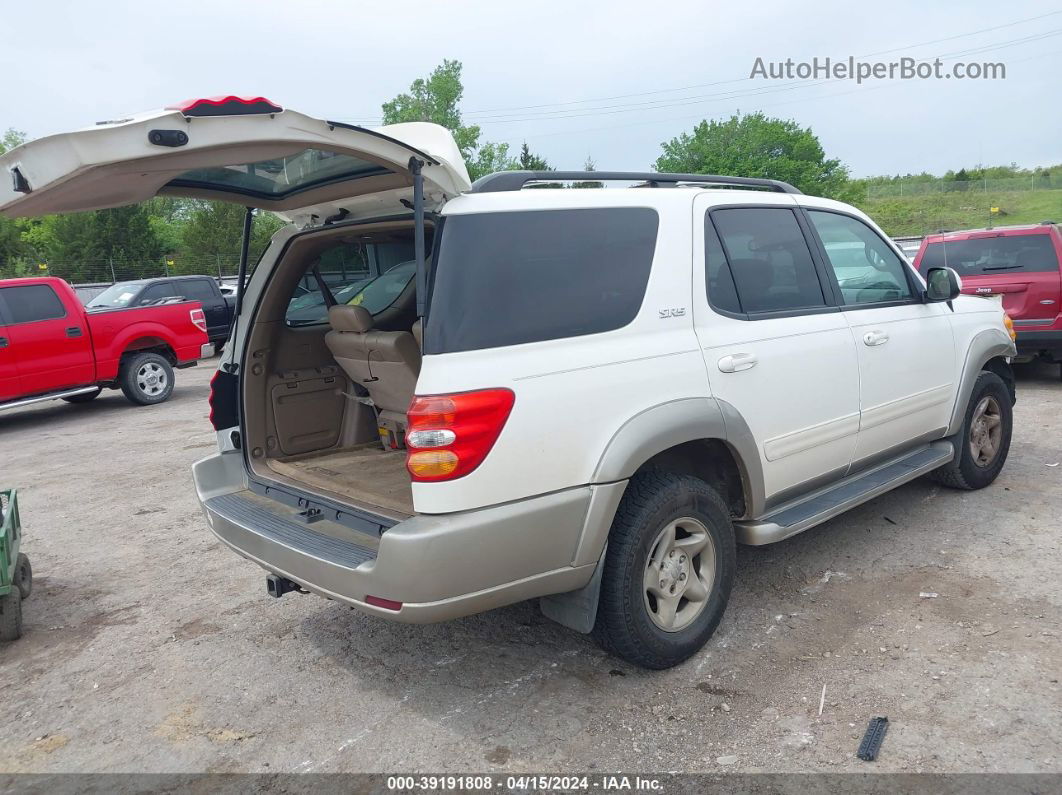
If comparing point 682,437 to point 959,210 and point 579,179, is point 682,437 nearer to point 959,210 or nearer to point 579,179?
point 579,179

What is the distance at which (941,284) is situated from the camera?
15.1ft

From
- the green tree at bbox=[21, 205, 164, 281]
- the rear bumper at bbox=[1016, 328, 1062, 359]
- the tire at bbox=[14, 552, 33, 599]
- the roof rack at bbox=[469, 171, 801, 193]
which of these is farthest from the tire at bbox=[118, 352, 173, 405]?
the green tree at bbox=[21, 205, 164, 281]

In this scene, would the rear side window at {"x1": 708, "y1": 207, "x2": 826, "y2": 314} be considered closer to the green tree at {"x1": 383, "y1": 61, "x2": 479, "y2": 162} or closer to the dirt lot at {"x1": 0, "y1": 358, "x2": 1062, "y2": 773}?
the dirt lot at {"x1": 0, "y1": 358, "x2": 1062, "y2": 773}

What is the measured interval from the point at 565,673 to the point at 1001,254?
816cm

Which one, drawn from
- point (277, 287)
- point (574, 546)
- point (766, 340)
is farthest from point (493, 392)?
point (277, 287)

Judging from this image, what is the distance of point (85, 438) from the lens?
30.9 ft

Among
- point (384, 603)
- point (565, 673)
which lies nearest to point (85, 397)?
point (565, 673)

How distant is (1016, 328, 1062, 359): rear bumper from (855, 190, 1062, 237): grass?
38943 millimetres

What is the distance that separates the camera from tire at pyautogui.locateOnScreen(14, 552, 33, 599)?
4.23 m

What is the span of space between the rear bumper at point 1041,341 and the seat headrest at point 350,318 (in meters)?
7.66

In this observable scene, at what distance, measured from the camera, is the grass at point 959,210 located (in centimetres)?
4488

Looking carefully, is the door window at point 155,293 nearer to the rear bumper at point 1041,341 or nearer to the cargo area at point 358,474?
the cargo area at point 358,474

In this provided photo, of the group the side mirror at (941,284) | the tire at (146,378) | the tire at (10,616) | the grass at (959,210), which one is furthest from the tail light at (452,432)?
the grass at (959,210)

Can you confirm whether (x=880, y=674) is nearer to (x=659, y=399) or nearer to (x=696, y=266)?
(x=659, y=399)
